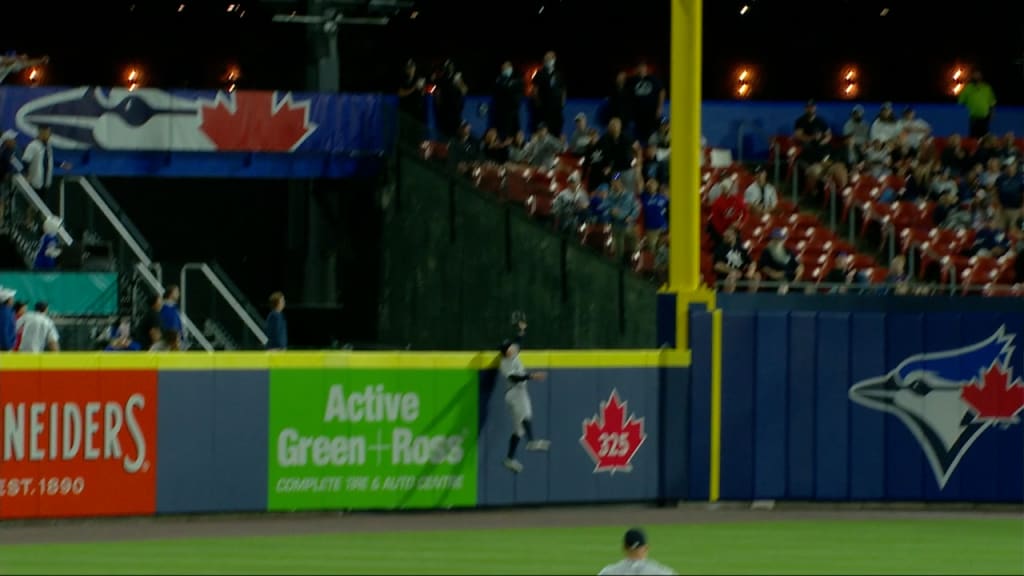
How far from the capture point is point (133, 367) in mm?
20891

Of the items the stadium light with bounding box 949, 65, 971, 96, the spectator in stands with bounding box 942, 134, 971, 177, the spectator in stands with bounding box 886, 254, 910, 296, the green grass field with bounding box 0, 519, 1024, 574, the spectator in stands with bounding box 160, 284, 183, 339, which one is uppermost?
the stadium light with bounding box 949, 65, 971, 96

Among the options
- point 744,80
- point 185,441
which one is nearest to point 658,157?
point 185,441

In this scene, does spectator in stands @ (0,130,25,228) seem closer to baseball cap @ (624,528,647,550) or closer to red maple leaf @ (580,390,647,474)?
red maple leaf @ (580,390,647,474)

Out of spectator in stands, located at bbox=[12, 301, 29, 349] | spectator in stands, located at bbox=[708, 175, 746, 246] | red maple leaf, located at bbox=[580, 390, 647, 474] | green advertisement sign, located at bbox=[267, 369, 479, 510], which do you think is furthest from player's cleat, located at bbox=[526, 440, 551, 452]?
spectator in stands, located at bbox=[708, 175, 746, 246]

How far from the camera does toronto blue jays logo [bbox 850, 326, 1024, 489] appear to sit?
23.4 meters

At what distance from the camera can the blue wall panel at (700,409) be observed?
23344 millimetres

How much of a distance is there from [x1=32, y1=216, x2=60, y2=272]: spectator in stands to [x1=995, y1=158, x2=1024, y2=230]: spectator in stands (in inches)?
524

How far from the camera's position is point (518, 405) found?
22.2 metres

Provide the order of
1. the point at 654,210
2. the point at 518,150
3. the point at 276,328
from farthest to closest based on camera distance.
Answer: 1. the point at 518,150
2. the point at 654,210
3. the point at 276,328

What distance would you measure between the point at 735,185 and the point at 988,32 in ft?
45.7

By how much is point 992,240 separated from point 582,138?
5.97 m

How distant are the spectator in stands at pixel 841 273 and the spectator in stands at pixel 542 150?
4.23 meters

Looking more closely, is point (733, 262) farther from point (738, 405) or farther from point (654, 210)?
point (738, 405)

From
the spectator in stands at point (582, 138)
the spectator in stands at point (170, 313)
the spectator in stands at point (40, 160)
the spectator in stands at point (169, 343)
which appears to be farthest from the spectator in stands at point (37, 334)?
the spectator in stands at point (582, 138)
